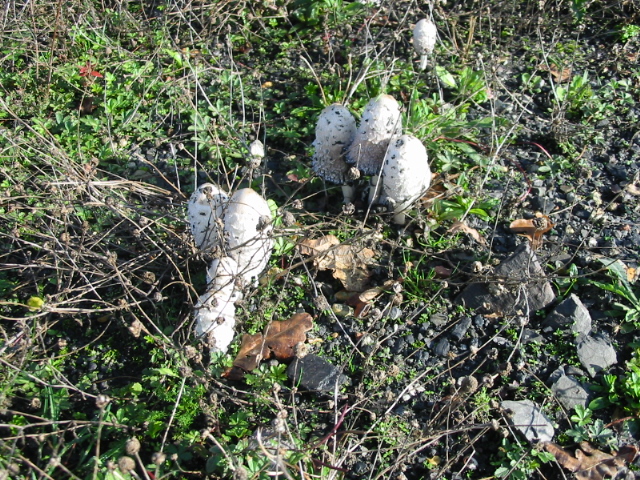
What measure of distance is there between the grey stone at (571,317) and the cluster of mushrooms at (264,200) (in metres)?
0.84

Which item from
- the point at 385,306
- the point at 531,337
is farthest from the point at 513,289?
the point at 385,306

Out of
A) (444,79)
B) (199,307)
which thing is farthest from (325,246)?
(444,79)

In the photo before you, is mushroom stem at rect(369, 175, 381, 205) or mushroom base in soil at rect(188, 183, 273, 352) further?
mushroom stem at rect(369, 175, 381, 205)

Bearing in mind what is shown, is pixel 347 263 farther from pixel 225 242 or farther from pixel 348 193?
pixel 225 242

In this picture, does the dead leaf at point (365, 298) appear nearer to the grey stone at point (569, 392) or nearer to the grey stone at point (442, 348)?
the grey stone at point (442, 348)

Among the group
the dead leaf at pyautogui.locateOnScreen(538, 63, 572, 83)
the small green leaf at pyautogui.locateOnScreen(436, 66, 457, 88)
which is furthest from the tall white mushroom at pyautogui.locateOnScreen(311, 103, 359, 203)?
the dead leaf at pyautogui.locateOnScreen(538, 63, 572, 83)

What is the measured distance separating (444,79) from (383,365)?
2148 mm

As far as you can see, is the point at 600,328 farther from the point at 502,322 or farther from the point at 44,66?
the point at 44,66

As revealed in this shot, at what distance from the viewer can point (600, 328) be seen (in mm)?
2691

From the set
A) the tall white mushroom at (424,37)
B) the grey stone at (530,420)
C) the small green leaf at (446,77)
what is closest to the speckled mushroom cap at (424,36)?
the tall white mushroom at (424,37)

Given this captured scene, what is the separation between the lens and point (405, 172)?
273 cm

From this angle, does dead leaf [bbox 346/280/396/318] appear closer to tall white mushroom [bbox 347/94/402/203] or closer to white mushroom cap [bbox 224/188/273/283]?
tall white mushroom [bbox 347/94/402/203]

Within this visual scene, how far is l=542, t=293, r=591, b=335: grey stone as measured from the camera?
2662 mm

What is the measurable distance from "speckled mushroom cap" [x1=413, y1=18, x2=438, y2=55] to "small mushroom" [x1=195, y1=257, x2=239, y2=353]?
7.31 feet
